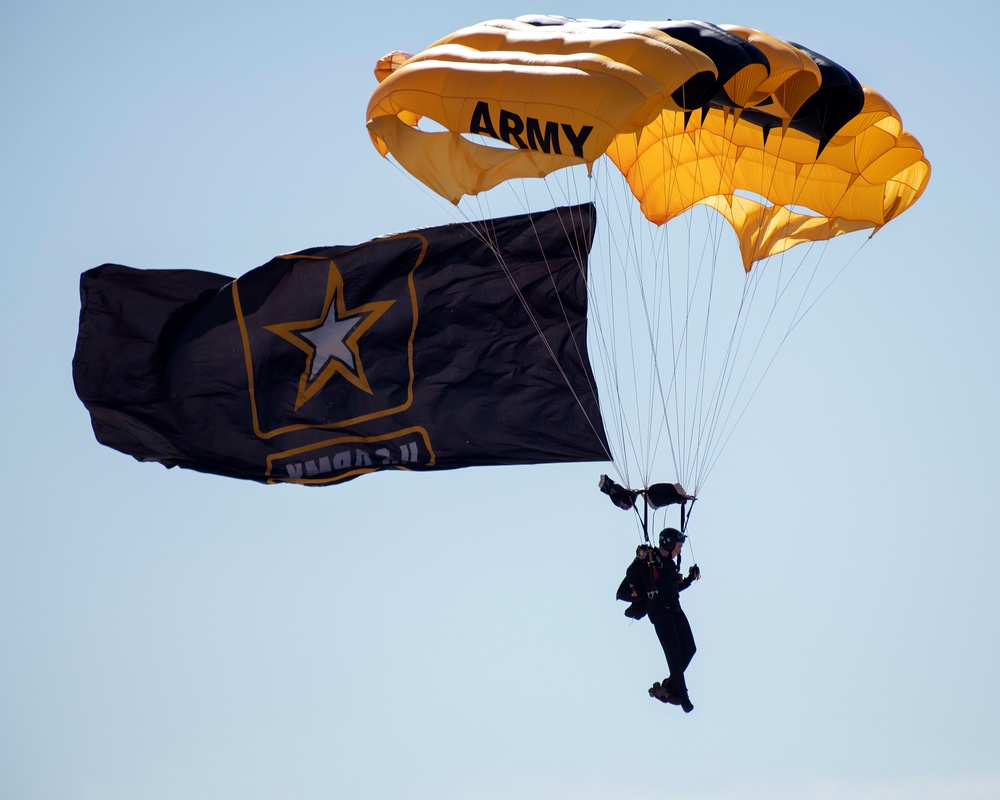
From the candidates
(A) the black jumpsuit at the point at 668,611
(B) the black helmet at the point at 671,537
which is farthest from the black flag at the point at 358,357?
(A) the black jumpsuit at the point at 668,611

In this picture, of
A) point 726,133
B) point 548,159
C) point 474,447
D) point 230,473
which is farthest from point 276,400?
point 726,133

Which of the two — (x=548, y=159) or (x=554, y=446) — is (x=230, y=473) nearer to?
(x=554, y=446)

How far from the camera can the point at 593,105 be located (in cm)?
1625

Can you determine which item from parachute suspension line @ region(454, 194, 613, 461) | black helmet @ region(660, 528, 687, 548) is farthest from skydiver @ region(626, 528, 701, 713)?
parachute suspension line @ region(454, 194, 613, 461)

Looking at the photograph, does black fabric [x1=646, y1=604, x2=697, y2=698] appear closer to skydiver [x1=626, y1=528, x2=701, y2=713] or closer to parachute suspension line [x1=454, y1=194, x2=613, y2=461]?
skydiver [x1=626, y1=528, x2=701, y2=713]

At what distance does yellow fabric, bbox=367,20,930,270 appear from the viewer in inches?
645

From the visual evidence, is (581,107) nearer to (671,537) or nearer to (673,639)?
(671,537)

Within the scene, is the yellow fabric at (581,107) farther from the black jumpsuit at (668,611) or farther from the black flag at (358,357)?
the black jumpsuit at (668,611)

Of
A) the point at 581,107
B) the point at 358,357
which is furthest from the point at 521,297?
the point at 581,107

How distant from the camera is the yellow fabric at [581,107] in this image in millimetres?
16391

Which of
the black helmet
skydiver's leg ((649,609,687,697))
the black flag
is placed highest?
the black flag

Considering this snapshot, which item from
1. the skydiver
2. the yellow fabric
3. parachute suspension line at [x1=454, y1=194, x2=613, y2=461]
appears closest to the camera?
the yellow fabric

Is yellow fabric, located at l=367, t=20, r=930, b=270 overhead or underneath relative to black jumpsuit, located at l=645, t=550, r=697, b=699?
overhead

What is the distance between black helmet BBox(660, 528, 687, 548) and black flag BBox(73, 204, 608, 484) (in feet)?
5.12
